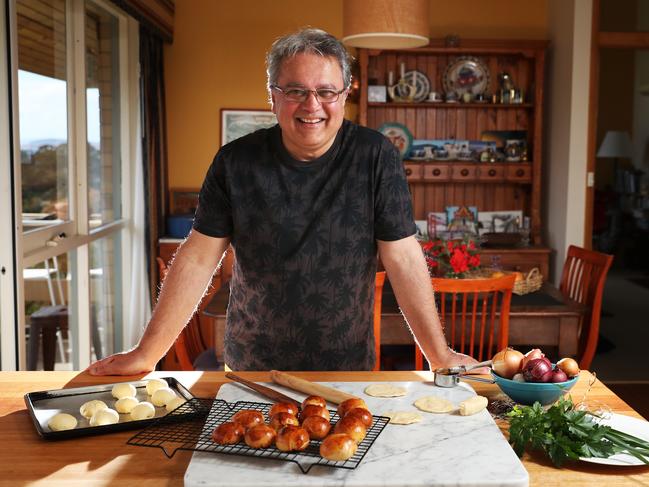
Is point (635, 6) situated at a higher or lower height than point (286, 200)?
higher

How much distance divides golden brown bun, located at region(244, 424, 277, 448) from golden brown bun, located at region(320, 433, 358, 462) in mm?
90

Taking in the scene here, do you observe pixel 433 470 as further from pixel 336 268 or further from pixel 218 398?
pixel 336 268

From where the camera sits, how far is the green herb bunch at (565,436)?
4.39 ft

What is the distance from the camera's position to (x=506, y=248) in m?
5.47

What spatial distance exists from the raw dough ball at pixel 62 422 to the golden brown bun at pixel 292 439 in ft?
1.41

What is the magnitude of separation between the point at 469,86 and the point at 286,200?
400cm

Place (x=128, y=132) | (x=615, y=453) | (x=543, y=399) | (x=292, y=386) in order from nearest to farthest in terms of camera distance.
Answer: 1. (x=615, y=453)
2. (x=543, y=399)
3. (x=292, y=386)
4. (x=128, y=132)

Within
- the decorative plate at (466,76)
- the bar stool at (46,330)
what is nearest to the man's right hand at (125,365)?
the bar stool at (46,330)

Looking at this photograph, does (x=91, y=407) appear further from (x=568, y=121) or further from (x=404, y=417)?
(x=568, y=121)

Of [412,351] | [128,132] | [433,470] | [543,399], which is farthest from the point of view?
[128,132]

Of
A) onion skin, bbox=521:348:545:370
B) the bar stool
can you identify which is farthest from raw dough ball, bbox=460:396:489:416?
the bar stool

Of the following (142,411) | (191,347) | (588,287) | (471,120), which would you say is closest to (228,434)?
(142,411)

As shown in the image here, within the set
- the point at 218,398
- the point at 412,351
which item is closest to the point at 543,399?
the point at 218,398

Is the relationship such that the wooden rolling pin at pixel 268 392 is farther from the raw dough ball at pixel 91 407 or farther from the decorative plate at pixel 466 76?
the decorative plate at pixel 466 76
